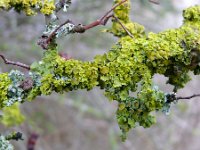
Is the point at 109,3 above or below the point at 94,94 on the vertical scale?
above

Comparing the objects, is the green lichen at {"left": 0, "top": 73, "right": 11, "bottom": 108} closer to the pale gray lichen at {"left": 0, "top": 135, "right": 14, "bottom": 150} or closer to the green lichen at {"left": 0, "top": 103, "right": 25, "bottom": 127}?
the pale gray lichen at {"left": 0, "top": 135, "right": 14, "bottom": 150}

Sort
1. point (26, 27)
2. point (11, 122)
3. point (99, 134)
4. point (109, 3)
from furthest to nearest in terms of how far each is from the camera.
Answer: point (99, 134) → point (109, 3) → point (26, 27) → point (11, 122)

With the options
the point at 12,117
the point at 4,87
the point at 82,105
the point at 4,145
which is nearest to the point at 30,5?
the point at 4,87

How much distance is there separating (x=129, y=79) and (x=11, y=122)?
823 mm

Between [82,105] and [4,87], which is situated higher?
[82,105]

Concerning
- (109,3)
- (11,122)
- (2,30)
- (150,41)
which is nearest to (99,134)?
(109,3)

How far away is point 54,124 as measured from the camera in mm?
4629

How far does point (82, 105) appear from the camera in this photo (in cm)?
373

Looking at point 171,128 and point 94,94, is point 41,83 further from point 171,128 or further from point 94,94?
point 171,128

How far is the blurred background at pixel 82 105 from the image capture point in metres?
3.71

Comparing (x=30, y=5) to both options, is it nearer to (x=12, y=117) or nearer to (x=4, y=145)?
Result: (x=4, y=145)

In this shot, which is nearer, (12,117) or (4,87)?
(4,87)

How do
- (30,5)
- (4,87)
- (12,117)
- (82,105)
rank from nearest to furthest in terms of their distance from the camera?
1. (4,87)
2. (30,5)
3. (12,117)
4. (82,105)

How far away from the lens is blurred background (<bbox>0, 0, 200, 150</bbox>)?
3.71 m
